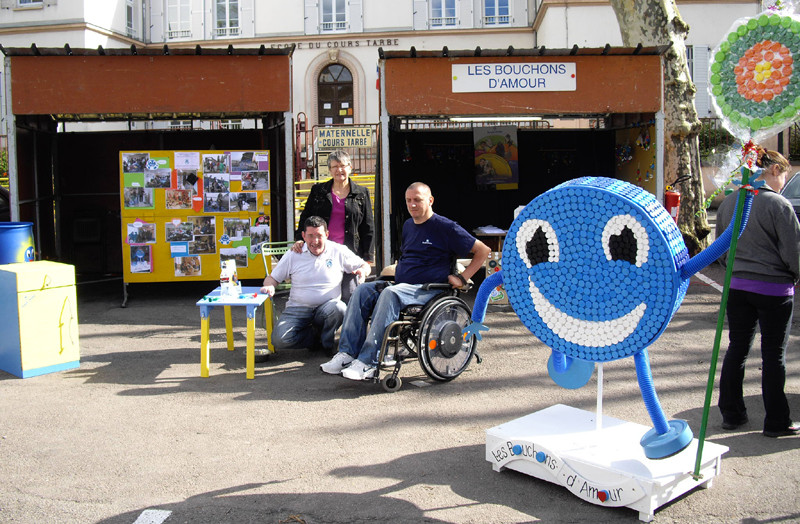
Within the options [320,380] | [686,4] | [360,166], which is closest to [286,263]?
[320,380]

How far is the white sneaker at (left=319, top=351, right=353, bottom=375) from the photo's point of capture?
5.62m

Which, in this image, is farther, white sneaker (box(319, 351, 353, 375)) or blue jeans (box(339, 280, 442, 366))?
white sneaker (box(319, 351, 353, 375))

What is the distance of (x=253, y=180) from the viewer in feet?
29.8

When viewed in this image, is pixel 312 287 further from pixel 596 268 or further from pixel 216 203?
pixel 596 268

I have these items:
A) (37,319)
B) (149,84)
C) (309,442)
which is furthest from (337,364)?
(149,84)

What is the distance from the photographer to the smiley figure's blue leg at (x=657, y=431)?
3.44m

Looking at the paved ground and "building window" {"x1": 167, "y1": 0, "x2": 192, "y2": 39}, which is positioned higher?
"building window" {"x1": 167, "y1": 0, "x2": 192, "y2": 39}

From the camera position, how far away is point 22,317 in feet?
19.3

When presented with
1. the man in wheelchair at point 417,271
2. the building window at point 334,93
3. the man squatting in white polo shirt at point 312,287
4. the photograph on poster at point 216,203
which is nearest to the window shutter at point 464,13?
the building window at point 334,93

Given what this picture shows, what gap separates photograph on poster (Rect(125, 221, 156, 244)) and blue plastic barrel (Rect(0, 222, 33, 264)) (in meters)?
1.25

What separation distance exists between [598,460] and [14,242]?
6.58 meters

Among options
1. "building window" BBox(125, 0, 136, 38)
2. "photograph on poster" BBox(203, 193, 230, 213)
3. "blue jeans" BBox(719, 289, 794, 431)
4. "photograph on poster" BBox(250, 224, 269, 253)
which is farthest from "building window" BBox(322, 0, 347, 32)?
"blue jeans" BBox(719, 289, 794, 431)

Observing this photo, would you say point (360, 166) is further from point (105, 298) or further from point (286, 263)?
point (286, 263)

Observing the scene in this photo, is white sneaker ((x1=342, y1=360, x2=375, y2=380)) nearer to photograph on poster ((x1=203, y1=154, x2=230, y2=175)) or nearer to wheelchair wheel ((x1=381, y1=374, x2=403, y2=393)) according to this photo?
wheelchair wheel ((x1=381, y1=374, x2=403, y2=393))
